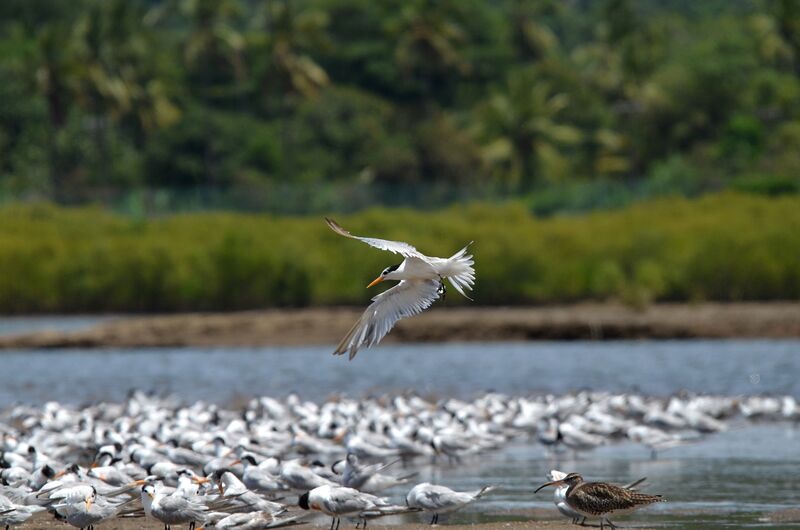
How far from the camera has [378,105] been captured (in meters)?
69.7

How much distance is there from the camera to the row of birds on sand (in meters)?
13.2

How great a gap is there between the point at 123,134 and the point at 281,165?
30.6 feet

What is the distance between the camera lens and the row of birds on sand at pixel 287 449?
520 inches

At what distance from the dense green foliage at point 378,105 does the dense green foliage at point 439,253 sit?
26.5 feet

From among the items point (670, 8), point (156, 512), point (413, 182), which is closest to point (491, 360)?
point (156, 512)

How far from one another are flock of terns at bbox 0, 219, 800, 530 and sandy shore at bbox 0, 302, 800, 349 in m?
14.6

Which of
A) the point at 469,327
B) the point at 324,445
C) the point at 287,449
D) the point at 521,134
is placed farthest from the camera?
the point at 521,134

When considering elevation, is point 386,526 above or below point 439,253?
below

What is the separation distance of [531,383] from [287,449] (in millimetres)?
12722

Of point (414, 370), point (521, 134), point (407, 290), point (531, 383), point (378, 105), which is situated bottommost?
point (531, 383)

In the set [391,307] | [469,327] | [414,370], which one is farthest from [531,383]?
[391,307]

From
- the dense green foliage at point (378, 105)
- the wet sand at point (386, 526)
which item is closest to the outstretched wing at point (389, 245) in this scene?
the wet sand at point (386, 526)

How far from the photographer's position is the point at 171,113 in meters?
68.3

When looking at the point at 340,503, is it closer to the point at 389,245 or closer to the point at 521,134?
the point at 389,245
